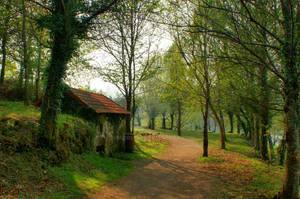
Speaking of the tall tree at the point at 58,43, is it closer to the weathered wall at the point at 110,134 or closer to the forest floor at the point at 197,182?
the forest floor at the point at 197,182

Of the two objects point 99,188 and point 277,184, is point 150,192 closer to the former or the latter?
point 99,188

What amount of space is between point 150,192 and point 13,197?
169 inches

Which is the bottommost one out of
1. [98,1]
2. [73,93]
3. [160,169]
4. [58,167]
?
[160,169]

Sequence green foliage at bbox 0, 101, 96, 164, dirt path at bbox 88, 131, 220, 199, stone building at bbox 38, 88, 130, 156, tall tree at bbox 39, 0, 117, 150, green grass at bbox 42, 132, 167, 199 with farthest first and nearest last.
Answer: stone building at bbox 38, 88, 130, 156, tall tree at bbox 39, 0, 117, 150, dirt path at bbox 88, 131, 220, 199, green foliage at bbox 0, 101, 96, 164, green grass at bbox 42, 132, 167, 199

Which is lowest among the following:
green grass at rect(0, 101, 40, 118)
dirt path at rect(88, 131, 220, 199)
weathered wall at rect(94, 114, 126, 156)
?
dirt path at rect(88, 131, 220, 199)

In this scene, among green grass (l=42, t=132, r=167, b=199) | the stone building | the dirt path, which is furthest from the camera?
the stone building

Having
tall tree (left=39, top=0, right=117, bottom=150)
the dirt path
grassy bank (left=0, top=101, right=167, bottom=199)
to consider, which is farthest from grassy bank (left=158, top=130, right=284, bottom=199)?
tall tree (left=39, top=0, right=117, bottom=150)

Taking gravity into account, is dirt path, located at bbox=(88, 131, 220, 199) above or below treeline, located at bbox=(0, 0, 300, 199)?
below

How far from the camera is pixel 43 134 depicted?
695cm

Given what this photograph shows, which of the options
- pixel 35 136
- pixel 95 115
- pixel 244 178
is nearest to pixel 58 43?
pixel 35 136

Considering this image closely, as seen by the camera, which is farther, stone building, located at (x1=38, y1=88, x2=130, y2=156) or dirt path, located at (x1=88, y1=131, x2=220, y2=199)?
stone building, located at (x1=38, y1=88, x2=130, y2=156)

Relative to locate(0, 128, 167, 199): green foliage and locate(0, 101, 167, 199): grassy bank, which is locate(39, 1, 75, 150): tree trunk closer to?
locate(0, 101, 167, 199): grassy bank

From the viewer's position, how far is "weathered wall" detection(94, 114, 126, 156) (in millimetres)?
10938

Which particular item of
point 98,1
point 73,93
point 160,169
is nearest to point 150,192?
point 160,169
